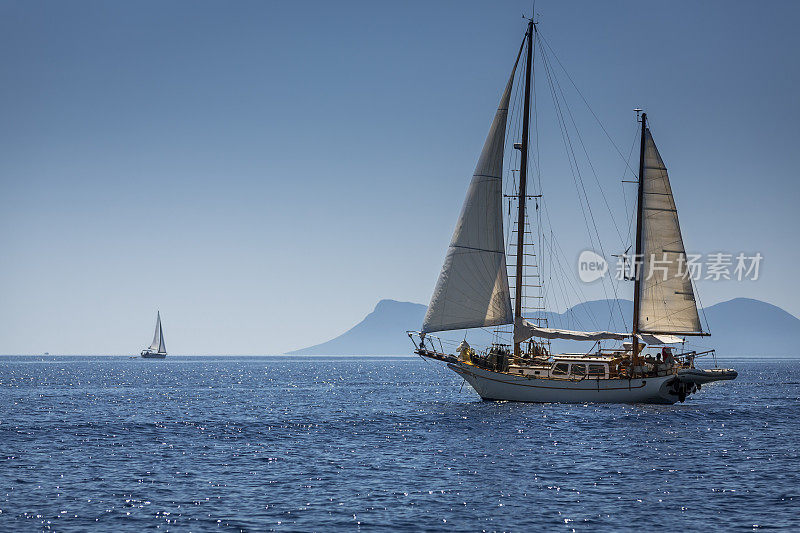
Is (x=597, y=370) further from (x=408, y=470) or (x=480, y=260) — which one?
(x=408, y=470)

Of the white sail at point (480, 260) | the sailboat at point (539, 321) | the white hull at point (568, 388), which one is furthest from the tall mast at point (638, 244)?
the white sail at point (480, 260)

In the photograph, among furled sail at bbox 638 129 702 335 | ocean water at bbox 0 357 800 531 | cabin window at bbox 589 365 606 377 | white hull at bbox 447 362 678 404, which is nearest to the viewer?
ocean water at bbox 0 357 800 531

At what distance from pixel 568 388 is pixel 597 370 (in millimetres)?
2699

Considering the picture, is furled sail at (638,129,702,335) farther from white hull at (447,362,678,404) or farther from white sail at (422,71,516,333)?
white sail at (422,71,516,333)

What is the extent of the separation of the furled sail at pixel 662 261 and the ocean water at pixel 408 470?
23.1ft

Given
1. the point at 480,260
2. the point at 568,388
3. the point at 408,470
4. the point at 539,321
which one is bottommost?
the point at 408,470

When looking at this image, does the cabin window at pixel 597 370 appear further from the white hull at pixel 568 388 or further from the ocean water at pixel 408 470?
the ocean water at pixel 408 470

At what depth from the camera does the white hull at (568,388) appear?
57.7 metres

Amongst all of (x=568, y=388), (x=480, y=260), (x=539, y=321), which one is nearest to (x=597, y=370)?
(x=568, y=388)

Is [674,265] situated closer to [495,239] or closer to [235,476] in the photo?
[495,239]

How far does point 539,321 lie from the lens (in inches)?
2346

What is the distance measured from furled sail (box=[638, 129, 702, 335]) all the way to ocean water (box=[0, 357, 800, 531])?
23.1 ft

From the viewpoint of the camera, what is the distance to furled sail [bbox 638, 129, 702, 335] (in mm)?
61750

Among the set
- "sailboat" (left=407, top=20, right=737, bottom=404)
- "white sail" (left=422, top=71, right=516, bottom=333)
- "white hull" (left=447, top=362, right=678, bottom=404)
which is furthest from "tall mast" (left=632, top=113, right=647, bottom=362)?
"white sail" (left=422, top=71, right=516, bottom=333)
